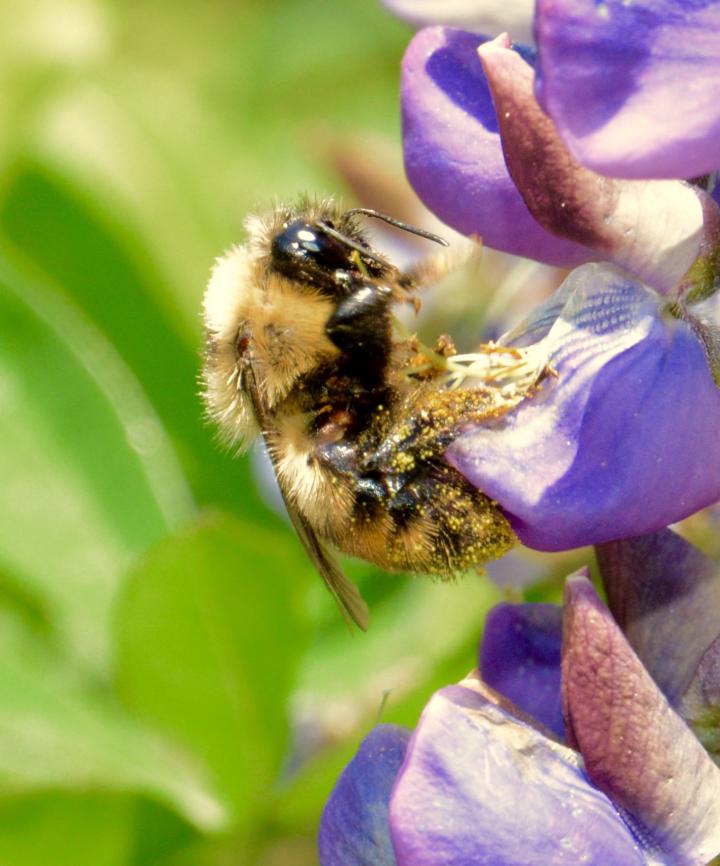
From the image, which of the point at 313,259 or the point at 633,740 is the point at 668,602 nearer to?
the point at 633,740

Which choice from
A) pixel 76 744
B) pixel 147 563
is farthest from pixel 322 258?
pixel 76 744

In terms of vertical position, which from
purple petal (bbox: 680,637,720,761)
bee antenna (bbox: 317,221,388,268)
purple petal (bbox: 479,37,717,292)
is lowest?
purple petal (bbox: 680,637,720,761)

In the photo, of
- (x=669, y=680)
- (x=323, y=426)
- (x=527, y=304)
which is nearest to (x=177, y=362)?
(x=527, y=304)

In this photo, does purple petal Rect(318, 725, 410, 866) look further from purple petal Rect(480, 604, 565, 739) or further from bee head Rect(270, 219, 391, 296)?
bee head Rect(270, 219, 391, 296)

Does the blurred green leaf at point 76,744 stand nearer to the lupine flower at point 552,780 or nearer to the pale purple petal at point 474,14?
the lupine flower at point 552,780

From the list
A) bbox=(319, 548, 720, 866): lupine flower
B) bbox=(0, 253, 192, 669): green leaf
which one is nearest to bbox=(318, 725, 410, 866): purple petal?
bbox=(319, 548, 720, 866): lupine flower

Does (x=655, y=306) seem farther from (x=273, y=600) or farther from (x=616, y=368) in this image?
(x=273, y=600)
